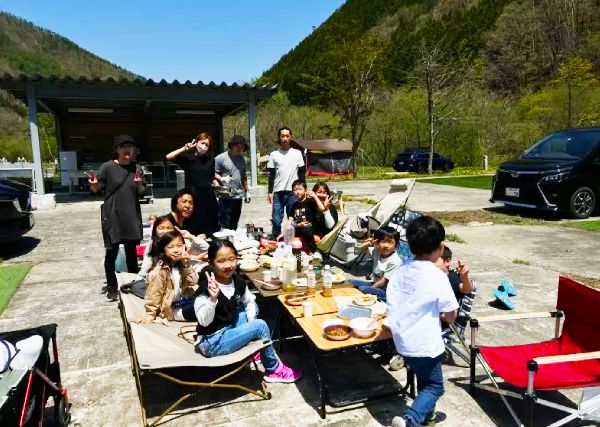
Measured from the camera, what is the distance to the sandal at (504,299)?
431 centimetres

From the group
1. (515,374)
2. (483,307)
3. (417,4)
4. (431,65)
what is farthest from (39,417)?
(417,4)

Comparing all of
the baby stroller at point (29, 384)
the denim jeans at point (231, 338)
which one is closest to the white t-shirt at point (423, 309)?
the denim jeans at point (231, 338)

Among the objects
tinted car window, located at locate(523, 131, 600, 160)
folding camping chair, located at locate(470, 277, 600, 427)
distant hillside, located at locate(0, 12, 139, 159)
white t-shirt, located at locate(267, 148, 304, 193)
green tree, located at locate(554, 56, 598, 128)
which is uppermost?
distant hillside, located at locate(0, 12, 139, 159)

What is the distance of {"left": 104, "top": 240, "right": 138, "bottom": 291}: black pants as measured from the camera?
4.74m

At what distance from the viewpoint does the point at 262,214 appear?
1034cm

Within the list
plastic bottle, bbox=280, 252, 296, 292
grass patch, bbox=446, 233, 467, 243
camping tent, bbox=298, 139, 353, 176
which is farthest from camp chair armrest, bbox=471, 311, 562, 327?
camping tent, bbox=298, 139, 353, 176

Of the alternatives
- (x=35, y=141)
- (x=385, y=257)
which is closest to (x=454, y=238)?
(x=385, y=257)

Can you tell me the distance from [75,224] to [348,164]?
59.8 ft

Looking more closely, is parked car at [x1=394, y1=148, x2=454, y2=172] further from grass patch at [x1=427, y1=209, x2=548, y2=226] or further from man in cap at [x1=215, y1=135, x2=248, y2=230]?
man in cap at [x1=215, y1=135, x2=248, y2=230]

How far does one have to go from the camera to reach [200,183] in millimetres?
5027

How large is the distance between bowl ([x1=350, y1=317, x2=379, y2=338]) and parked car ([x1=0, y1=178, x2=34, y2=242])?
19.4ft

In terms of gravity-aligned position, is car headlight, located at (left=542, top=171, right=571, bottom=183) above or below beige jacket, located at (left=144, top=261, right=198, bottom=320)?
above

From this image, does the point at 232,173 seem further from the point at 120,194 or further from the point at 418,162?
the point at 418,162

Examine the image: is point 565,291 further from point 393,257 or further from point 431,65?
point 431,65
